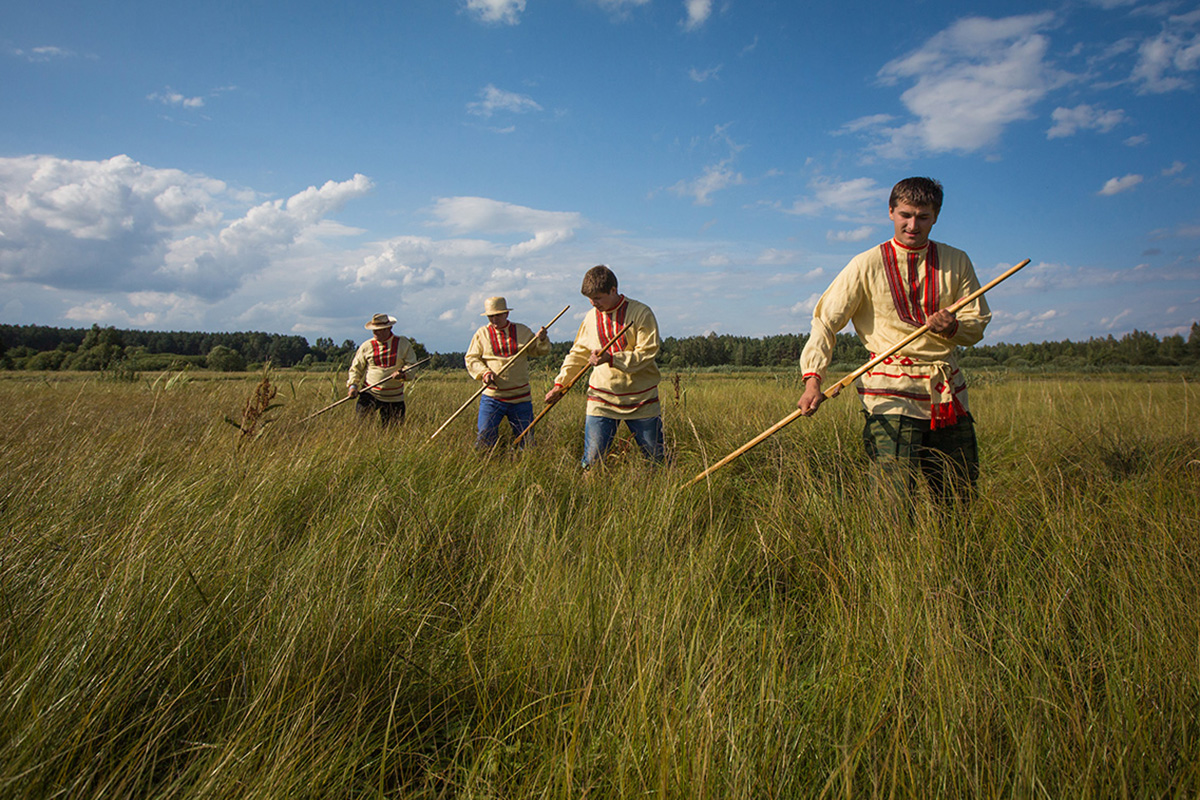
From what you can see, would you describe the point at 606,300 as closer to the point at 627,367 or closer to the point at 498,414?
the point at 627,367

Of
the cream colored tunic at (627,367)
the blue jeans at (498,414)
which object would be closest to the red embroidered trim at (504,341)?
the blue jeans at (498,414)

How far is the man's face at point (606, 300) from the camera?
469 centimetres

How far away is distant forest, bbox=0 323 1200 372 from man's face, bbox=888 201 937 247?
2481 mm

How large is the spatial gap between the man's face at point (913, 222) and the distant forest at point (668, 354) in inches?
97.7

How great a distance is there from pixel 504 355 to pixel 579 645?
15.1 feet

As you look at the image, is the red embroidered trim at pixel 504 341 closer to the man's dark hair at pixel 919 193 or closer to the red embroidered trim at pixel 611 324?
the red embroidered trim at pixel 611 324

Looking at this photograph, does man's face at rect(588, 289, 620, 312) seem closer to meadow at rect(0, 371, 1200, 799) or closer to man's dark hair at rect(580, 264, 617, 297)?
man's dark hair at rect(580, 264, 617, 297)

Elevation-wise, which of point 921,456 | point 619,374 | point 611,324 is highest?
point 611,324

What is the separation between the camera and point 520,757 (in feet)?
5.05

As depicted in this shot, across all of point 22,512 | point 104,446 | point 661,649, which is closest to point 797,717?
point 661,649

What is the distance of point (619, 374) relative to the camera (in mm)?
4617

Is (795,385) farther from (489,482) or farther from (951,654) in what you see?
(951,654)

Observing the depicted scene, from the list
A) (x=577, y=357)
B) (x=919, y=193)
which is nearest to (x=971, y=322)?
(x=919, y=193)

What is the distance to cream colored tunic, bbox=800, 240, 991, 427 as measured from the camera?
2.97 m
